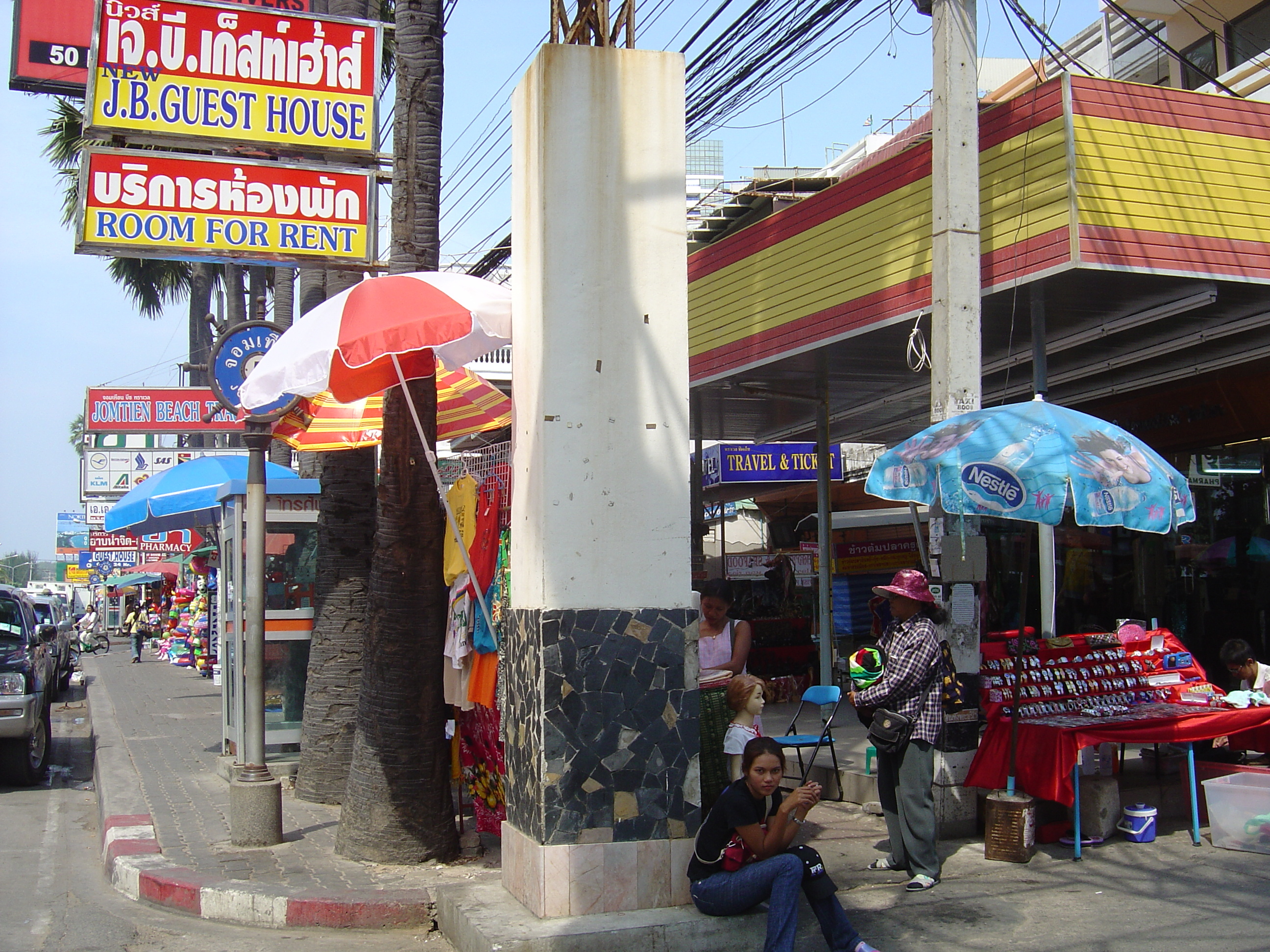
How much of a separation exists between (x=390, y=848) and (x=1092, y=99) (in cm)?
683

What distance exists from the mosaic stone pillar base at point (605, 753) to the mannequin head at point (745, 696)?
76 cm

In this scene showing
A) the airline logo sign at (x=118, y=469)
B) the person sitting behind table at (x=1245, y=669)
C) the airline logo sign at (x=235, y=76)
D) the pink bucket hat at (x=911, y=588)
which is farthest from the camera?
the airline logo sign at (x=118, y=469)

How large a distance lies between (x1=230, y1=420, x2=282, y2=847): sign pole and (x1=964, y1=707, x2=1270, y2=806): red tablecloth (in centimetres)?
449

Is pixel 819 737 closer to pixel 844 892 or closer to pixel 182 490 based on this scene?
pixel 844 892

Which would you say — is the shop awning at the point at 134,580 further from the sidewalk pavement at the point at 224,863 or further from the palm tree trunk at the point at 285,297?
the sidewalk pavement at the point at 224,863

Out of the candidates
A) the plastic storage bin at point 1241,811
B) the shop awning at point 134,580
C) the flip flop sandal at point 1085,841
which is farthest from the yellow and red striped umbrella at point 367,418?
the shop awning at point 134,580

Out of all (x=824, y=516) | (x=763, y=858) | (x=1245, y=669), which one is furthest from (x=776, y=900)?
(x=824, y=516)

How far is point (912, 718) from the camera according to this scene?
19.4 feet

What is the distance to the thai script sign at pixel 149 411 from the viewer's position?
26078 millimetres

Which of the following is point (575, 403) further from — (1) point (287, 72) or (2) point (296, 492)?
(2) point (296, 492)

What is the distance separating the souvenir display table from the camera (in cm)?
626

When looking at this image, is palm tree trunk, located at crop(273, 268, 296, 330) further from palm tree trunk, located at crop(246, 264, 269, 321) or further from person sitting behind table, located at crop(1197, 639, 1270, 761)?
person sitting behind table, located at crop(1197, 639, 1270, 761)

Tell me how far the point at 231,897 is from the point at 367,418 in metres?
3.87

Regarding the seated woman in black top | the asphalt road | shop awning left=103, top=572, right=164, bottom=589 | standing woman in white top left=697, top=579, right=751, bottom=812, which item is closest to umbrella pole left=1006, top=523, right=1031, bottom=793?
standing woman in white top left=697, top=579, right=751, bottom=812
